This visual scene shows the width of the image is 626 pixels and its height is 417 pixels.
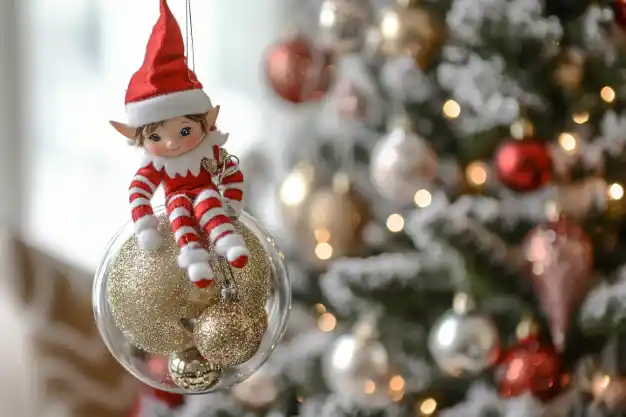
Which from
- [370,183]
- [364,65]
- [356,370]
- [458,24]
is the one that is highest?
[458,24]

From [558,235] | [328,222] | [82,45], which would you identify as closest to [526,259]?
[558,235]

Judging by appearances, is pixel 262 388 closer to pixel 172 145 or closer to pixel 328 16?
pixel 328 16

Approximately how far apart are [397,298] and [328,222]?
15 cm

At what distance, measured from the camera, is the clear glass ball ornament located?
0.49 m

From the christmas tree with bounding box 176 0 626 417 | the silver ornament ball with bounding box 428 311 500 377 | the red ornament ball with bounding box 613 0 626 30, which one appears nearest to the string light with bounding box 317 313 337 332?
the christmas tree with bounding box 176 0 626 417

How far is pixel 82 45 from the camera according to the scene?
1671mm

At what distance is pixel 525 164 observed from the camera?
3.11 ft

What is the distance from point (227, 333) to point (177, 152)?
0.38ft

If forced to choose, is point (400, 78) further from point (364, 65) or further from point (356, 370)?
point (356, 370)

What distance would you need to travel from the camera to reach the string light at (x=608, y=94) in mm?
990

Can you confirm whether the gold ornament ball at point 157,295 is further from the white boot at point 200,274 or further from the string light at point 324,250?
the string light at point 324,250

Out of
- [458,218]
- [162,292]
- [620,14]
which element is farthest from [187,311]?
[620,14]

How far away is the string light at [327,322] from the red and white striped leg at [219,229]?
697 millimetres

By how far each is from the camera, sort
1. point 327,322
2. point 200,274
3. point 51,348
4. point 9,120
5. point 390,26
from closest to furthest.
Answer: point 200,274
point 390,26
point 327,322
point 51,348
point 9,120
